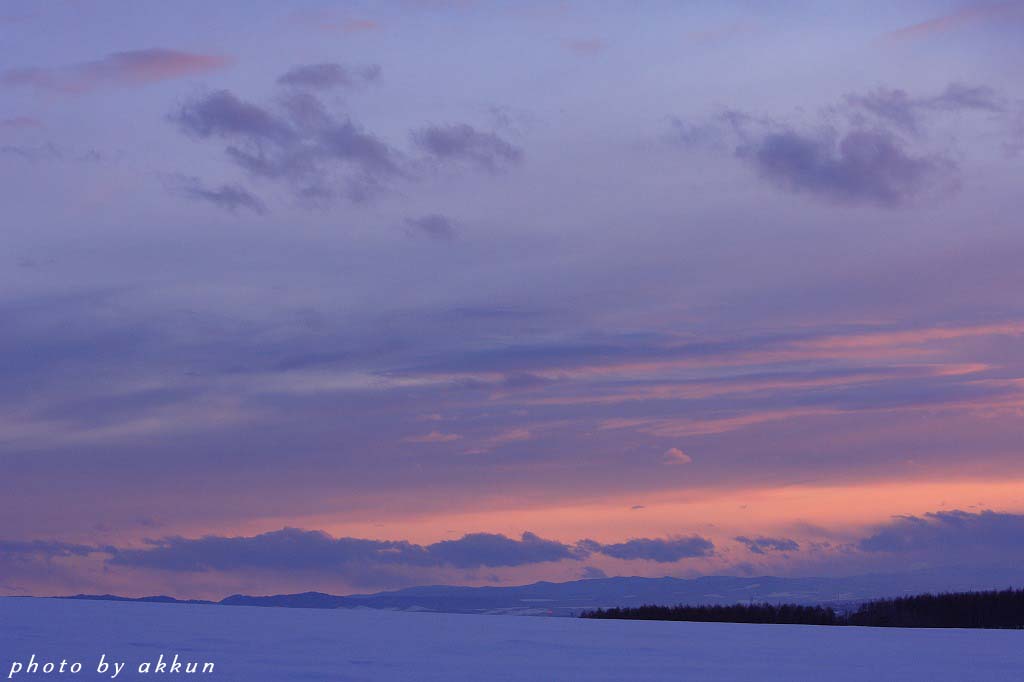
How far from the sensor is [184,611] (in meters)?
40.8

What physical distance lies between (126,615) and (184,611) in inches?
224

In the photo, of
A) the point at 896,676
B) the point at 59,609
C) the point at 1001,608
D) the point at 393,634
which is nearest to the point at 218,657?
the point at 393,634

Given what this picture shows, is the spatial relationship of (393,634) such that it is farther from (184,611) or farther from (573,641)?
(184,611)

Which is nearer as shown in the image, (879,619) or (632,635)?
(632,635)

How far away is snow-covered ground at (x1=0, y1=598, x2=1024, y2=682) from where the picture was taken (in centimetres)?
2112

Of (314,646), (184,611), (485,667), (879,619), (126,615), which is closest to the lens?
(485,667)

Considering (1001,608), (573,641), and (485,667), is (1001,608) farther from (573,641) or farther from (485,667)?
(485,667)

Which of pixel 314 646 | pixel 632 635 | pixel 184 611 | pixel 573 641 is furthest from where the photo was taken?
pixel 184 611

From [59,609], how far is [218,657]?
682 inches

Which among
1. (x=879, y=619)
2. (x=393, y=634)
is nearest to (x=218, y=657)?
(x=393, y=634)

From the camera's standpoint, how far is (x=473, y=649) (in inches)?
1024

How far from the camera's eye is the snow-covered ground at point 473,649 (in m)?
21.1

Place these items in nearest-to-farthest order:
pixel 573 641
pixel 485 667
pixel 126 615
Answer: pixel 485 667 → pixel 573 641 → pixel 126 615

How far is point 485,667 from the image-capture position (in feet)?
72.4
